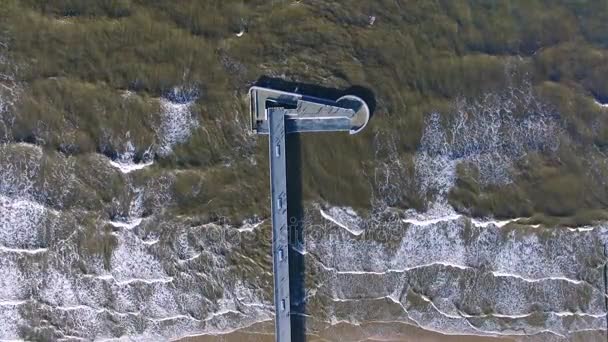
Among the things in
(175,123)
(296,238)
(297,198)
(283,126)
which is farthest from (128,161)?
(296,238)

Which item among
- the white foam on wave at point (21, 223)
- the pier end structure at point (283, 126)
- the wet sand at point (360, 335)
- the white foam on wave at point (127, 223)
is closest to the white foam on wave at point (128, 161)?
the white foam on wave at point (127, 223)

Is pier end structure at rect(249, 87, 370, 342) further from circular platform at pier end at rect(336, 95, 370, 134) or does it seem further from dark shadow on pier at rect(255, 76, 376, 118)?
dark shadow on pier at rect(255, 76, 376, 118)

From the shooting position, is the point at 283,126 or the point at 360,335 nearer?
the point at 283,126

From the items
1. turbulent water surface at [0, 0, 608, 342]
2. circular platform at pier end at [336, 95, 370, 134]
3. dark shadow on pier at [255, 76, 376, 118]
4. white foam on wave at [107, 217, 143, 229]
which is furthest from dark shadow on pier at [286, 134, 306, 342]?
white foam on wave at [107, 217, 143, 229]

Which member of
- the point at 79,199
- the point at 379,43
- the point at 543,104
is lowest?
the point at 79,199

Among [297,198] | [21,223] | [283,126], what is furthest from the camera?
[297,198]

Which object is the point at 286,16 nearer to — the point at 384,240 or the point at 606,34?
the point at 384,240

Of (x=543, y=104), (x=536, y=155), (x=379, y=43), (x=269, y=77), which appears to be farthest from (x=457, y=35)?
(x=269, y=77)

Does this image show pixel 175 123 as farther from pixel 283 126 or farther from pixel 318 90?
pixel 318 90
